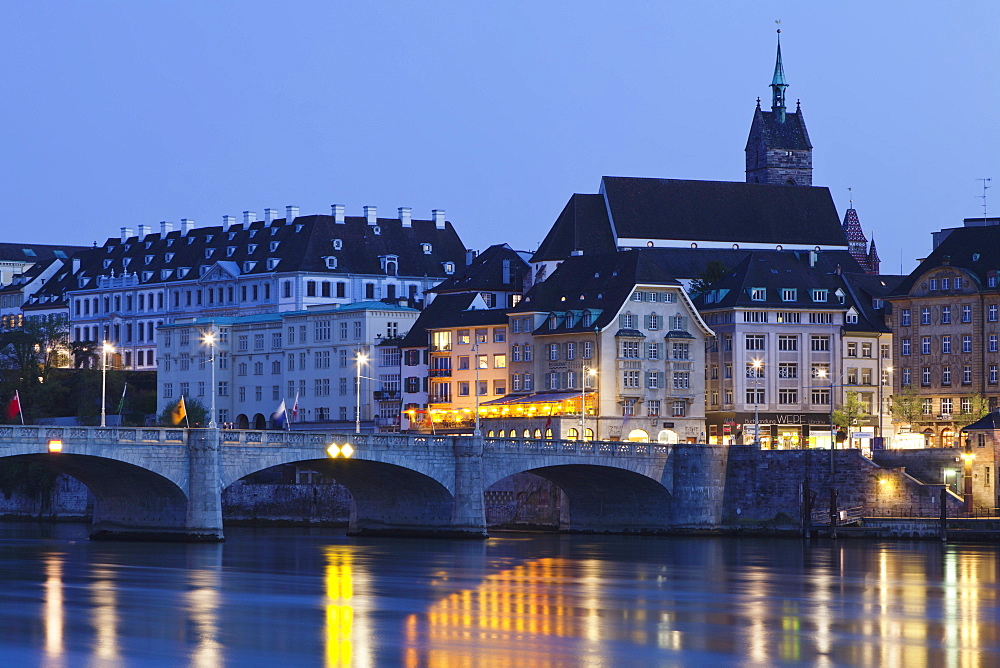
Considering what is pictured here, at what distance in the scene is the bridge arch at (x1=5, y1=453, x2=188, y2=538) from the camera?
97625 millimetres

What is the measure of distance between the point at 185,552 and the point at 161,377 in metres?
81.5

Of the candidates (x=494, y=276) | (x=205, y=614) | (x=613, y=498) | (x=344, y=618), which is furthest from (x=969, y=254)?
(x=205, y=614)

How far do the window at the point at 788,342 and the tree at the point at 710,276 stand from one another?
1041 cm

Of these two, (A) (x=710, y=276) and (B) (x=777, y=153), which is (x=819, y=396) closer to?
(A) (x=710, y=276)

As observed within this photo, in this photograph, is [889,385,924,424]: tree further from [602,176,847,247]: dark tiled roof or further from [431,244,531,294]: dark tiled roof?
[431,244,531,294]: dark tiled roof

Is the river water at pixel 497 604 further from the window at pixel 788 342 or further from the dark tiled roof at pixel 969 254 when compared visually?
the window at pixel 788 342

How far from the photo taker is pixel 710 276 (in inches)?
6152

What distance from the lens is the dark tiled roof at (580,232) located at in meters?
160

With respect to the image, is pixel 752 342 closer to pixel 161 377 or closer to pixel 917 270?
pixel 917 270

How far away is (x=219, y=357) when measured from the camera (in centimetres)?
17275

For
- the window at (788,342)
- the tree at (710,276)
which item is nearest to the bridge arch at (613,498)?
the window at (788,342)

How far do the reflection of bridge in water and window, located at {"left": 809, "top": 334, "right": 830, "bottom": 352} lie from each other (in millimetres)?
30300

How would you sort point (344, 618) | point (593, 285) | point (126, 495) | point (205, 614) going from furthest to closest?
point (593, 285), point (126, 495), point (205, 614), point (344, 618)

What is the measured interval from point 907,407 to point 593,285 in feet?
70.6
